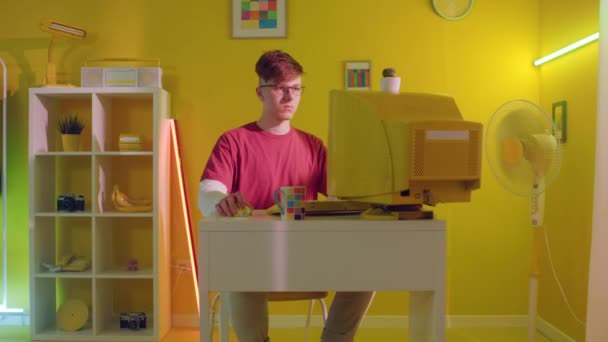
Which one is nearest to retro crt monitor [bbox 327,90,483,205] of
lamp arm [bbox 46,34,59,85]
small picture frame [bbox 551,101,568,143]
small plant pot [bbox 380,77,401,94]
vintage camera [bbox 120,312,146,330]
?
small plant pot [bbox 380,77,401,94]

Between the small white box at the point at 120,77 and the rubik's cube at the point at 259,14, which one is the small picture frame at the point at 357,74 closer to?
the rubik's cube at the point at 259,14

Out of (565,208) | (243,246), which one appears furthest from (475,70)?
(243,246)

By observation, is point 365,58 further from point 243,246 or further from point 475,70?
point 243,246

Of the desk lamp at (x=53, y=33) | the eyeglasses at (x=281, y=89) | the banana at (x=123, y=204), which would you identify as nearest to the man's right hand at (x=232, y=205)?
the eyeglasses at (x=281, y=89)

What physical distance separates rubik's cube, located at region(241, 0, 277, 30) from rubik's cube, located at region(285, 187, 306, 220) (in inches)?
82.7

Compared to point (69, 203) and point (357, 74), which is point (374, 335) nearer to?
point (357, 74)

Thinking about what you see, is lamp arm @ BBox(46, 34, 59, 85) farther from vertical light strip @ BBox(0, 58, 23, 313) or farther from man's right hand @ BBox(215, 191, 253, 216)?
man's right hand @ BBox(215, 191, 253, 216)

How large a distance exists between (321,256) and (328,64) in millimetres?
2121

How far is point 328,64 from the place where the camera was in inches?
130

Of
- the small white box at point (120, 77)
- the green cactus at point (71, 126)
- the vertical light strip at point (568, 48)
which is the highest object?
the vertical light strip at point (568, 48)

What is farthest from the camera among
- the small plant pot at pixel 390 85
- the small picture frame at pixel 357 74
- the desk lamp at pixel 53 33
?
the small picture frame at pixel 357 74

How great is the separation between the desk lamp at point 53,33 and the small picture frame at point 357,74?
158cm

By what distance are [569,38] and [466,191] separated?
1.94 metres

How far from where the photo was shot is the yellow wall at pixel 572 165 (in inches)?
106
